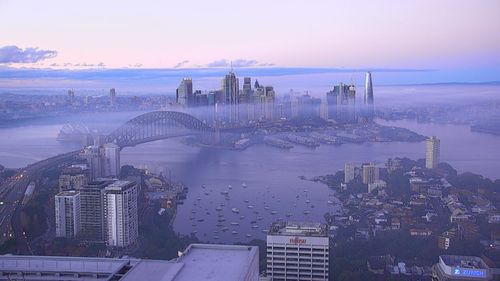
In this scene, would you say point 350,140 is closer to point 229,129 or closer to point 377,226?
point 229,129

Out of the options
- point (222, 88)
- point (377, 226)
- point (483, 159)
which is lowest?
point (377, 226)

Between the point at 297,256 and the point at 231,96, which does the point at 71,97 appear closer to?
the point at 231,96

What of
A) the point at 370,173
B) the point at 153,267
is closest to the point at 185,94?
the point at 370,173

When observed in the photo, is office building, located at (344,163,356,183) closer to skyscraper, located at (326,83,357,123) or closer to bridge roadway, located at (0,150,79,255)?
skyscraper, located at (326,83,357,123)

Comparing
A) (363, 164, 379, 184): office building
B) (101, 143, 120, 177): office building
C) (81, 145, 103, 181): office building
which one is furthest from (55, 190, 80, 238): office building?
(363, 164, 379, 184): office building

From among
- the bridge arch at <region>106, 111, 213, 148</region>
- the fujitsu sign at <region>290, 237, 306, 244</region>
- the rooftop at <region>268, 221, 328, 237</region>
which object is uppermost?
the bridge arch at <region>106, 111, 213, 148</region>

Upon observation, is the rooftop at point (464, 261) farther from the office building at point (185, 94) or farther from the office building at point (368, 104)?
the office building at point (185, 94)

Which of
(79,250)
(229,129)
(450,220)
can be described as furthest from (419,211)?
(229,129)

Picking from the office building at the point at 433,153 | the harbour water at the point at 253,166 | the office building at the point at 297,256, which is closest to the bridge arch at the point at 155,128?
the harbour water at the point at 253,166
